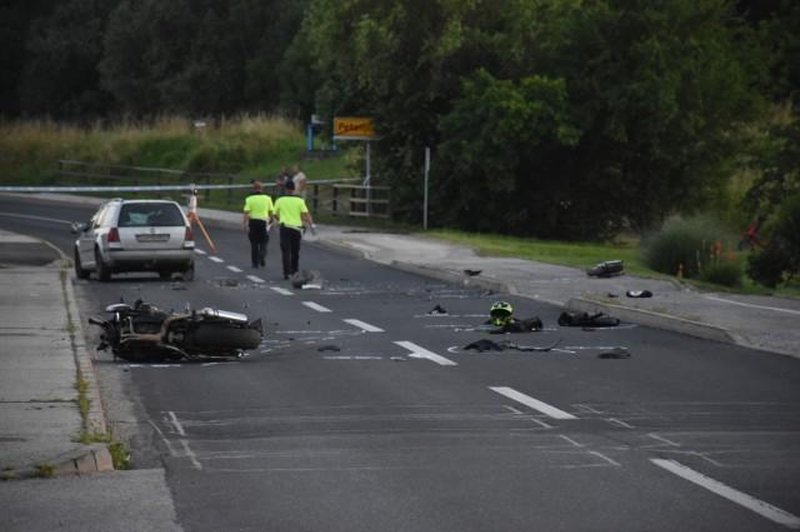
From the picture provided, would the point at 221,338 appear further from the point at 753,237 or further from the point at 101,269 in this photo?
the point at 753,237

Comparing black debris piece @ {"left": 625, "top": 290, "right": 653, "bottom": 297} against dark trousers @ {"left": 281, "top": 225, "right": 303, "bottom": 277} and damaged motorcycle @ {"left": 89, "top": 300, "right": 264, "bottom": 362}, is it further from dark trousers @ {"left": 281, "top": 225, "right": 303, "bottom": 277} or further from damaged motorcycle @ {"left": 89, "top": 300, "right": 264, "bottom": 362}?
damaged motorcycle @ {"left": 89, "top": 300, "right": 264, "bottom": 362}

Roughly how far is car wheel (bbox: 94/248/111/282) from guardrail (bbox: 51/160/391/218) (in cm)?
2150

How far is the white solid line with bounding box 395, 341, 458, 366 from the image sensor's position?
55.5 feet

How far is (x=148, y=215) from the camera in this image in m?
31.5

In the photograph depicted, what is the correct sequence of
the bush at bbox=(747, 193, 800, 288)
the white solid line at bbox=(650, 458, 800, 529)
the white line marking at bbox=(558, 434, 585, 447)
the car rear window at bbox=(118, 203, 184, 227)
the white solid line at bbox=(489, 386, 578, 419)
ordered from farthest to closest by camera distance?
the bush at bbox=(747, 193, 800, 288), the car rear window at bbox=(118, 203, 184, 227), the white solid line at bbox=(489, 386, 578, 419), the white line marking at bbox=(558, 434, 585, 447), the white solid line at bbox=(650, 458, 800, 529)

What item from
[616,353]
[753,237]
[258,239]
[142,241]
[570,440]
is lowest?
[258,239]

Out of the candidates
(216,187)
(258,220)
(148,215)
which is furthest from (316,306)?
(216,187)

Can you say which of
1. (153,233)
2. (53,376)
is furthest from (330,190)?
(53,376)

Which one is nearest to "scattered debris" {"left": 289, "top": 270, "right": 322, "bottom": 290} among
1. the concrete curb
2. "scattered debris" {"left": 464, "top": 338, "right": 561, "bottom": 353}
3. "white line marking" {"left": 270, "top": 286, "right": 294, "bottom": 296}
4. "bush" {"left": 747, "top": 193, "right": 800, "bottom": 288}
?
"white line marking" {"left": 270, "top": 286, "right": 294, "bottom": 296}

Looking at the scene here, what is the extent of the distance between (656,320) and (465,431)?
9.56m

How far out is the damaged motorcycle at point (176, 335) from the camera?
1694 centimetres

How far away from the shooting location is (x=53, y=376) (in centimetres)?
1484

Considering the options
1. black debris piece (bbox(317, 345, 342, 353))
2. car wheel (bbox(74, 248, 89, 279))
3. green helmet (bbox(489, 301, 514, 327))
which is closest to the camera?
black debris piece (bbox(317, 345, 342, 353))

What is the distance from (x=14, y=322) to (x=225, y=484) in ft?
37.0
